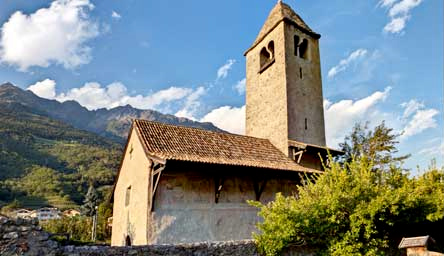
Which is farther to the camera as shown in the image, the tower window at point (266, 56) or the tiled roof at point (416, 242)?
the tower window at point (266, 56)

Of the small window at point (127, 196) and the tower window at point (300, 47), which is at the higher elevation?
the tower window at point (300, 47)

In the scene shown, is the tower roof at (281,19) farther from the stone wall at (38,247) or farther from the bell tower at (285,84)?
the stone wall at (38,247)

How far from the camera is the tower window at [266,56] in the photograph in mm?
20062

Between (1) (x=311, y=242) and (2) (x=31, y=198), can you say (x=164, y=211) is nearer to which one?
(1) (x=311, y=242)

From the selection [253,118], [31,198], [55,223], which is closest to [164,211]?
[253,118]

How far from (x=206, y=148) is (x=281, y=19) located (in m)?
9.78

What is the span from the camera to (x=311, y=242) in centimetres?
912

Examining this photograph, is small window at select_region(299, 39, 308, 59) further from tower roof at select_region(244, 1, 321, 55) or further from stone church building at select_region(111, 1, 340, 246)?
tower roof at select_region(244, 1, 321, 55)

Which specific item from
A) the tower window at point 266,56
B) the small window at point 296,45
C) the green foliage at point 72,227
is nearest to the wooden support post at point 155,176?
the tower window at point 266,56

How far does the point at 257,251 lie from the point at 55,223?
3796cm

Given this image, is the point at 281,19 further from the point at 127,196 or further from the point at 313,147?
the point at 127,196

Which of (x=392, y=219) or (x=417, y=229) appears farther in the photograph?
(x=417, y=229)

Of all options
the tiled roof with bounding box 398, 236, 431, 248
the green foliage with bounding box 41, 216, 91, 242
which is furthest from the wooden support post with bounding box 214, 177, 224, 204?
the green foliage with bounding box 41, 216, 91, 242

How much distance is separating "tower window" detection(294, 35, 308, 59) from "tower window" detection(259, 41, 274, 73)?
1477 millimetres
